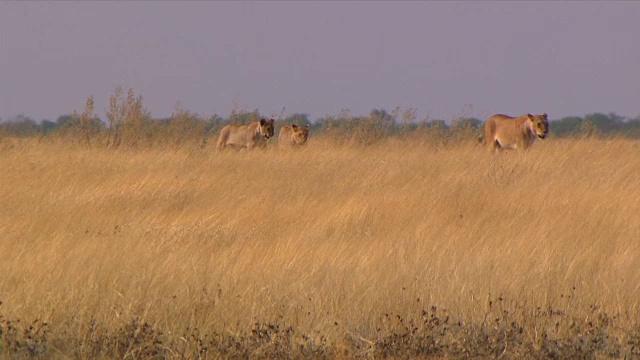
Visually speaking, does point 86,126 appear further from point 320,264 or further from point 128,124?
point 320,264

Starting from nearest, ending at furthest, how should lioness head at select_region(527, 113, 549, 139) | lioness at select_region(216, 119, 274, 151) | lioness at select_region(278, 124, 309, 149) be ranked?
lioness head at select_region(527, 113, 549, 139)
lioness at select_region(278, 124, 309, 149)
lioness at select_region(216, 119, 274, 151)

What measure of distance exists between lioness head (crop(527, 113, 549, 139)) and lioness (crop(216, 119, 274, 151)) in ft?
17.1

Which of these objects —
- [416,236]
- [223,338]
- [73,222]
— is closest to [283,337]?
[223,338]

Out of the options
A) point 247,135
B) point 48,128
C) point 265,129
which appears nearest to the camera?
point 265,129

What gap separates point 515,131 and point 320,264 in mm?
12433

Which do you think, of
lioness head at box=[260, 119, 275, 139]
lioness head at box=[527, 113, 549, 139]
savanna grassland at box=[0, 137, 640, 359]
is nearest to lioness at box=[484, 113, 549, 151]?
lioness head at box=[527, 113, 549, 139]

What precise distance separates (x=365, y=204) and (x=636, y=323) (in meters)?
4.21

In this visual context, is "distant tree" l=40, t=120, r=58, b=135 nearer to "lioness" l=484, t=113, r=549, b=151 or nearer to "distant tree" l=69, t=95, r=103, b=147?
"distant tree" l=69, t=95, r=103, b=147

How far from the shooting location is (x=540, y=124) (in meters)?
17.8

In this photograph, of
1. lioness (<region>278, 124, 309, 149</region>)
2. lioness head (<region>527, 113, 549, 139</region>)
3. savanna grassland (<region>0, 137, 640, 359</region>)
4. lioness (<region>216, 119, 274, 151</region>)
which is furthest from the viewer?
lioness (<region>216, 119, 274, 151</region>)

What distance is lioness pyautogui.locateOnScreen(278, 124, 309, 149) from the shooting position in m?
19.6

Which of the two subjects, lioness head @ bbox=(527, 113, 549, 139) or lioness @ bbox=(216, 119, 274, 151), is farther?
lioness @ bbox=(216, 119, 274, 151)

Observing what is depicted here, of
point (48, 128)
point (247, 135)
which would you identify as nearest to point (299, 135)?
point (247, 135)

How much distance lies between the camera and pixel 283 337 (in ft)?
16.8
